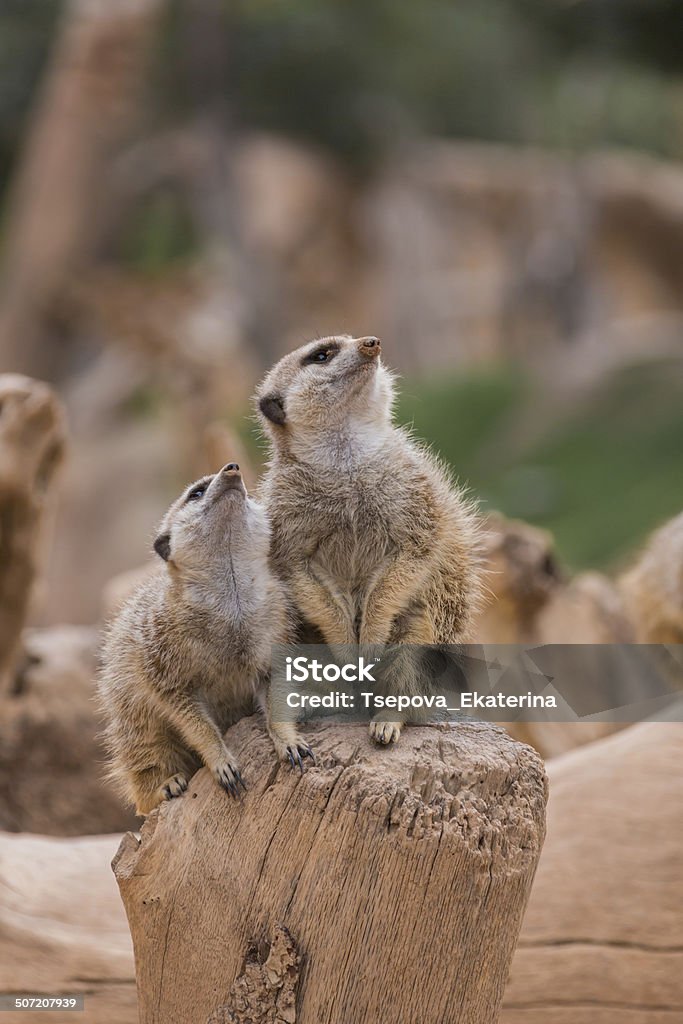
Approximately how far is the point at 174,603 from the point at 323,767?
428 millimetres

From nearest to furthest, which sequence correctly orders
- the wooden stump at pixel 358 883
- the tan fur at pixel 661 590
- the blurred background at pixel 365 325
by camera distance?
1. the wooden stump at pixel 358 883
2. the blurred background at pixel 365 325
3. the tan fur at pixel 661 590

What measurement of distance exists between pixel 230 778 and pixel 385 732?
295 millimetres

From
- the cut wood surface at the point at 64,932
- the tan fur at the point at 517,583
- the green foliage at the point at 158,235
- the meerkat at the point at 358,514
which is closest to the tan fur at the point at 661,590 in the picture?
the tan fur at the point at 517,583

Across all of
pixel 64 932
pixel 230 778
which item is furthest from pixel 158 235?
pixel 230 778

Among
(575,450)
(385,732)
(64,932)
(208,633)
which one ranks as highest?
(575,450)

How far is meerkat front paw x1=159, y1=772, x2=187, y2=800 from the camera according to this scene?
2184 mm

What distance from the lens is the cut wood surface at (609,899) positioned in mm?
2797

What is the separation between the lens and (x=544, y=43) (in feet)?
36.6

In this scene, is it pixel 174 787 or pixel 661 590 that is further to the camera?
pixel 661 590

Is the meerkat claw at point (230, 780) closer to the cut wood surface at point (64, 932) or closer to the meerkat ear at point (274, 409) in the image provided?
the meerkat ear at point (274, 409)

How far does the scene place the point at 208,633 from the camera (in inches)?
84.1

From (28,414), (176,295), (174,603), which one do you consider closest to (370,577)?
(174,603)

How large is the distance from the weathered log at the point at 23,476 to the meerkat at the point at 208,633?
5.43 ft

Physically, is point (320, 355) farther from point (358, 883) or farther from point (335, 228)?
point (335, 228)
